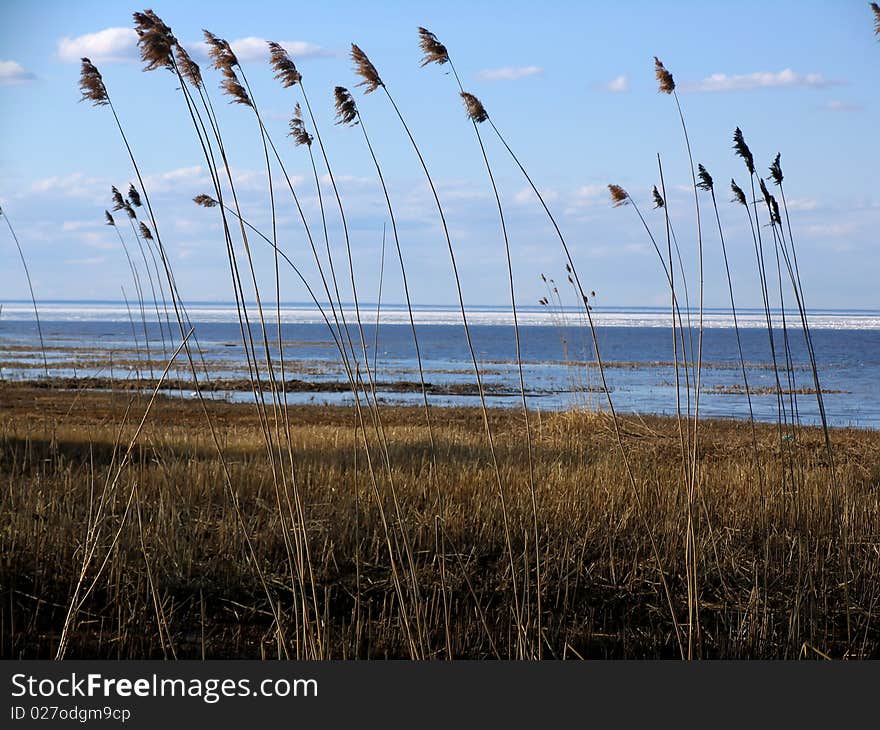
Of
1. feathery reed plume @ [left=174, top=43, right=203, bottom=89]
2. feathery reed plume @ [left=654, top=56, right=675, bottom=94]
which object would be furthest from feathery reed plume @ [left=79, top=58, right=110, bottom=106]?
feathery reed plume @ [left=654, top=56, right=675, bottom=94]

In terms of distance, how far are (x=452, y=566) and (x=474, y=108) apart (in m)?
2.04

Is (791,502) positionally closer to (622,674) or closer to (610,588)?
(610,588)

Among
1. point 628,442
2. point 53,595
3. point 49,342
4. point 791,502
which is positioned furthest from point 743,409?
point 49,342

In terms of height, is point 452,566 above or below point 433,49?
below

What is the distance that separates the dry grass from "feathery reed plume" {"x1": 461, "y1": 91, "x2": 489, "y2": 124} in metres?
1.46

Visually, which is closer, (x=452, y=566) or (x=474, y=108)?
(x=474, y=108)

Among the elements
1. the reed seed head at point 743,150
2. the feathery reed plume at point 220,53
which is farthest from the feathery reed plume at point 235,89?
the reed seed head at point 743,150

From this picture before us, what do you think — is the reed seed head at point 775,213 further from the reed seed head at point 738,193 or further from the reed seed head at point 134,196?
the reed seed head at point 134,196

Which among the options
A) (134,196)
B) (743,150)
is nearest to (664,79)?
(743,150)

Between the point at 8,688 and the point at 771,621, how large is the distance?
A: 8.42 feet

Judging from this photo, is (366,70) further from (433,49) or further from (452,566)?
(452,566)

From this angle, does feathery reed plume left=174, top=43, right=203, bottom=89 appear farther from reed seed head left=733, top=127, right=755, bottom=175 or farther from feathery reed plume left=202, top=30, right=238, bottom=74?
reed seed head left=733, top=127, right=755, bottom=175

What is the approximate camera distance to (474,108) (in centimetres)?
304

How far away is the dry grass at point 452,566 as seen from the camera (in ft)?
11.4
